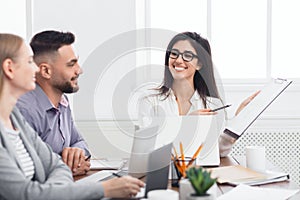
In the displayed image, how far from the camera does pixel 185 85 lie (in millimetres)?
2750

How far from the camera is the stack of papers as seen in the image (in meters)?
1.98

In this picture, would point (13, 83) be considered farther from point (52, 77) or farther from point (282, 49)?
point (282, 49)

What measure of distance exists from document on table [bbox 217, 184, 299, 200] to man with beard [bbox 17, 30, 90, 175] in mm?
653

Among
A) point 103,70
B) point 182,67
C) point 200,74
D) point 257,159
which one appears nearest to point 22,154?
point 257,159

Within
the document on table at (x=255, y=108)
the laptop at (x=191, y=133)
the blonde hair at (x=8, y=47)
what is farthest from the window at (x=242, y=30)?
the blonde hair at (x=8, y=47)

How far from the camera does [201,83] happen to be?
2.81 meters

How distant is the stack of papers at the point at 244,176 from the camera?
1.98m

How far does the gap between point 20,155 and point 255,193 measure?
783mm

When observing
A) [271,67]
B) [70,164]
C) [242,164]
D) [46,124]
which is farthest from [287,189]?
[271,67]

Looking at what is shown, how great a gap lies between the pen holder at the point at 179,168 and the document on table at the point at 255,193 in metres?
0.17

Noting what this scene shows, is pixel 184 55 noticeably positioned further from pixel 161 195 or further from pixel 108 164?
pixel 161 195

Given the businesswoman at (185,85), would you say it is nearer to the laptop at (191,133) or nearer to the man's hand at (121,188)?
the laptop at (191,133)

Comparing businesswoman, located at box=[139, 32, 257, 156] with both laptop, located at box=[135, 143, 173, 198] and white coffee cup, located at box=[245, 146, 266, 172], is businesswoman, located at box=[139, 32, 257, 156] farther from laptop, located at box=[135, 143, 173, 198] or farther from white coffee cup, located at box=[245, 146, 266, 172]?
laptop, located at box=[135, 143, 173, 198]

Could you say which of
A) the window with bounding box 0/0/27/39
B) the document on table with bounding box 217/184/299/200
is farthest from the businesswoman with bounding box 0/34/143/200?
the window with bounding box 0/0/27/39
